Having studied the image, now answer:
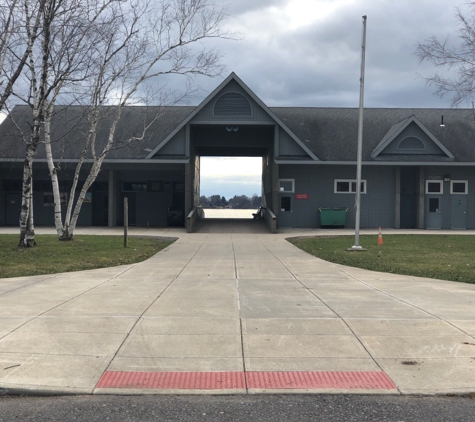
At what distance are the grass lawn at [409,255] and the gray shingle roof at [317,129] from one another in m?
8.94

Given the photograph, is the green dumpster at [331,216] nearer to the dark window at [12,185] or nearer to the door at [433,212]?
the door at [433,212]

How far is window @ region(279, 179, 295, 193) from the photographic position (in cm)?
3173

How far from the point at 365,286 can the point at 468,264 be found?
5.05m

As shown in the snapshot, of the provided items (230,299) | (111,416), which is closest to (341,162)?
(230,299)

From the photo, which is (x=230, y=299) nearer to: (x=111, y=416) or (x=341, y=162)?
(x=111, y=416)

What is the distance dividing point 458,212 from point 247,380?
2992 centimetres

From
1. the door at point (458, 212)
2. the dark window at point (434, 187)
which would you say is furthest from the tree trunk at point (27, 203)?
the door at point (458, 212)

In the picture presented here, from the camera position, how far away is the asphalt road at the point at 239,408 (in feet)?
15.3

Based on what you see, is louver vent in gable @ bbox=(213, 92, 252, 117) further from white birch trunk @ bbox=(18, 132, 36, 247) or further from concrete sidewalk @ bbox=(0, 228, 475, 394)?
concrete sidewalk @ bbox=(0, 228, 475, 394)

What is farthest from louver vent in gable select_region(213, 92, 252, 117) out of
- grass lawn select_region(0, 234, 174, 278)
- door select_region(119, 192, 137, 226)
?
grass lawn select_region(0, 234, 174, 278)

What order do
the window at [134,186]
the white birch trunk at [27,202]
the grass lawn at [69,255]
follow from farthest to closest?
the window at [134,186] < the white birch trunk at [27,202] < the grass lawn at [69,255]

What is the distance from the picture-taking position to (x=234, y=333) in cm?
731

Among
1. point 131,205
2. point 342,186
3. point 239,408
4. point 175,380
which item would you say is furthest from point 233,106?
point 239,408

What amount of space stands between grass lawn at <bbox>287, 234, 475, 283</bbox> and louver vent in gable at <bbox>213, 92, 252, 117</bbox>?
8138 millimetres
